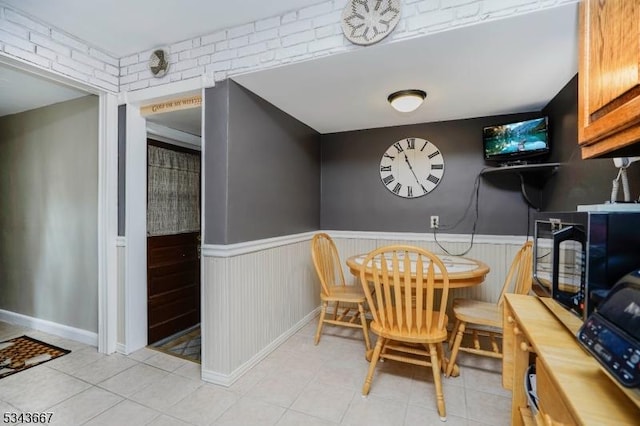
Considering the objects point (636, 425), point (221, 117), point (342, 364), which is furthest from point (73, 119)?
point (636, 425)

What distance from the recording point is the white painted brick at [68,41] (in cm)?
193

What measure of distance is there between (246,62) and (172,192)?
163 centimetres

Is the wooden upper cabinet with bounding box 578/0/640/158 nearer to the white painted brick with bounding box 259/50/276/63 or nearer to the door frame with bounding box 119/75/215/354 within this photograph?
the white painted brick with bounding box 259/50/276/63

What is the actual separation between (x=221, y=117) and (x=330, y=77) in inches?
31.4

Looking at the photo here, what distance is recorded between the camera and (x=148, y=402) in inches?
68.5

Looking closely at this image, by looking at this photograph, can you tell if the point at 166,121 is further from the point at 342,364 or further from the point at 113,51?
the point at 342,364

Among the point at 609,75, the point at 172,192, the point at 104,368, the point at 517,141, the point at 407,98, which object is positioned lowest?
the point at 104,368

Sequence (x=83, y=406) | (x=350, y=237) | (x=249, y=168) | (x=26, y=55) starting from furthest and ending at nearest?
(x=350, y=237), (x=249, y=168), (x=26, y=55), (x=83, y=406)

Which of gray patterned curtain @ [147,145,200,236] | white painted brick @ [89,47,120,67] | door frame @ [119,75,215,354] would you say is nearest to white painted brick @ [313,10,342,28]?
door frame @ [119,75,215,354]

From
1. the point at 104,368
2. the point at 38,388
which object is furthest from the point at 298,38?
the point at 38,388

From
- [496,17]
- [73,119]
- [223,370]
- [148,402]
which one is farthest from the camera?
[73,119]

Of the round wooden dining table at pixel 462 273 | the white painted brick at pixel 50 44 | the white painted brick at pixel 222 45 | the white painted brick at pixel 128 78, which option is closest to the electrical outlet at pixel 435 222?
the round wooden dining table at pixel 462 273

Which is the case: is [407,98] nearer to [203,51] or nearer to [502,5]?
[502,5]

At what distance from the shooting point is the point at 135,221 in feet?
7.75
